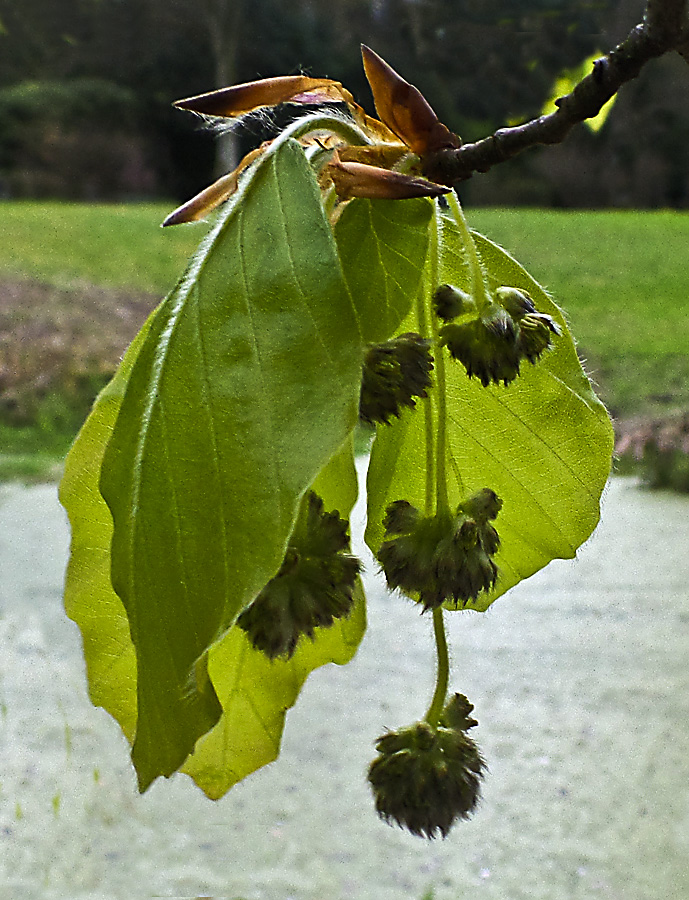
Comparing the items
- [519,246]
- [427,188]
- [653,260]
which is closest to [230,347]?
[427,188]

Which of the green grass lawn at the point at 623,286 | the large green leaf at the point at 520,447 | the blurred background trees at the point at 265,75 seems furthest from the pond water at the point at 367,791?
the large green leaf at the point at 520,447

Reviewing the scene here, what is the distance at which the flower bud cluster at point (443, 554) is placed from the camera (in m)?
0.14

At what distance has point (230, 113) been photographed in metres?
0.15

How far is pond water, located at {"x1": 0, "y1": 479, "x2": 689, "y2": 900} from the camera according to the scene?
983 millimetres

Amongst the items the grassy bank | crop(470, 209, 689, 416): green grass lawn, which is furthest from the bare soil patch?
crop(470, 209, 689, 416): green grass lawn

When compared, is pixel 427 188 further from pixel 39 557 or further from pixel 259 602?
pixel 39 557

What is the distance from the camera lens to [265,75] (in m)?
1.98

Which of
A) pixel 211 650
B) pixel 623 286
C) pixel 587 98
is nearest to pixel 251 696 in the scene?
pixel 211 650

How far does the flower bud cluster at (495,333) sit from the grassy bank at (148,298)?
160cm

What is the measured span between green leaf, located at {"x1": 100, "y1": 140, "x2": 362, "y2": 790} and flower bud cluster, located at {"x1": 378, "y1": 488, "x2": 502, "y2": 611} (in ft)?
0.13

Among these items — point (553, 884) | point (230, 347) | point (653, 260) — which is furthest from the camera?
point (653, 260)

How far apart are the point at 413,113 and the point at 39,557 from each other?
1.64 m

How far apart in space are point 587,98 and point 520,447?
0.07 m

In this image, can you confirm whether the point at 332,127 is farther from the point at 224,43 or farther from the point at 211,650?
the point at 224,43
